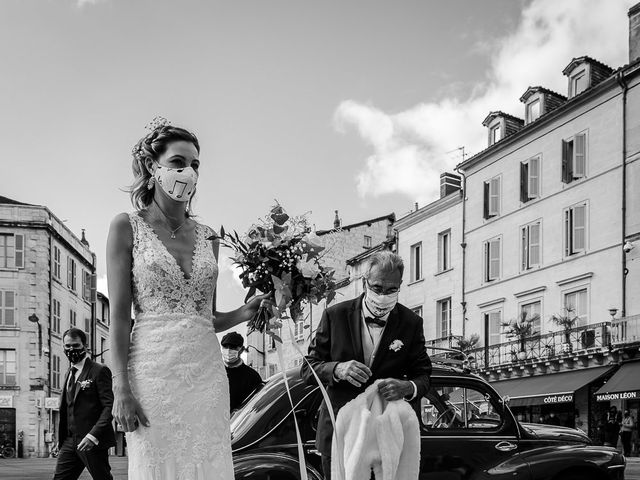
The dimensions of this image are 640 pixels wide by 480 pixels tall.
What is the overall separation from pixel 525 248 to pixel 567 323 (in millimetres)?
4790

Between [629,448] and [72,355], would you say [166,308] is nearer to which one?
[72,355]

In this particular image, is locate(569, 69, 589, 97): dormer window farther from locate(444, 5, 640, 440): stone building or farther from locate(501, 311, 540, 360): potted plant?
locate(501, 311, 540, 360): potted plant

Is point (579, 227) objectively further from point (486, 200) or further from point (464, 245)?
point (464, 245)

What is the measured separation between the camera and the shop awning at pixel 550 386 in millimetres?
29133

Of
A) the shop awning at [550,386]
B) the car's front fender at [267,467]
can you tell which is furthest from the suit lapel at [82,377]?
the shop awning at [550,386]

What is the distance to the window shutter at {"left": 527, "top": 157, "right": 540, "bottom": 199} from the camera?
34.2 meters

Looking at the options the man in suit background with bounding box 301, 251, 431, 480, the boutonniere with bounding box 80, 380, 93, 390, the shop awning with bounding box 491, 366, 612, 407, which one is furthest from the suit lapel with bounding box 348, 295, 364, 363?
the shop awning with bounding box 491, 366, 612, 407

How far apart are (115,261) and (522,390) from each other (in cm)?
3037

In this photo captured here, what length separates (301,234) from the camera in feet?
13.5

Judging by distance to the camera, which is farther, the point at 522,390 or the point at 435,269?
the point at 435,269

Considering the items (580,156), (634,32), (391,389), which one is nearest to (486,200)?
(580,156)

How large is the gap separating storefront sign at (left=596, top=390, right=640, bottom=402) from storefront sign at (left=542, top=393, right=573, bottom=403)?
37.4 inches

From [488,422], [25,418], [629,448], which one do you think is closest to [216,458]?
[488,422]

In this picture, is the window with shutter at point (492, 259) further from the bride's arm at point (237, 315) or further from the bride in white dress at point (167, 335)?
the bride in white dress at point (167, 335)
